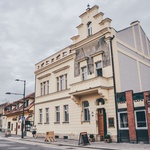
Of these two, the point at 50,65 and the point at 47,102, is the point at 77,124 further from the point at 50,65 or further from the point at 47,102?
the point at 50,65

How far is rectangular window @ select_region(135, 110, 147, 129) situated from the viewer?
16.5 m

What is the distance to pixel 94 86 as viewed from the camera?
19.4 m

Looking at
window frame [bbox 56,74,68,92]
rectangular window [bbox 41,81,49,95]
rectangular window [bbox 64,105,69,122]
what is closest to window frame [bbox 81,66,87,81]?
window frame [bbox 56,74,68,92]

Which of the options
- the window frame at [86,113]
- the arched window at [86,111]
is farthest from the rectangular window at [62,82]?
the window frame at [86,113]

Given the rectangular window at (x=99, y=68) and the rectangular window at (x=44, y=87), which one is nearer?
the rectangular window at (x=99, y=68)

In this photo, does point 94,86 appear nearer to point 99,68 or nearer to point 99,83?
point 99,83

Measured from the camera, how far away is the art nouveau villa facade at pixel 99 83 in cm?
1788

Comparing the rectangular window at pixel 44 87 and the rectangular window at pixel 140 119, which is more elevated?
the rectangular window at pixel 44 87

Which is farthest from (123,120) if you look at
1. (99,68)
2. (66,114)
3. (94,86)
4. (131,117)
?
(66,114)

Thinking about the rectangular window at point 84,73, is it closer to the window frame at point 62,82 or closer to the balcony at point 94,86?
the balcony at point 94,86


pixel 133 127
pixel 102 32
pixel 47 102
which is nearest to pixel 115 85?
pixel 133 127

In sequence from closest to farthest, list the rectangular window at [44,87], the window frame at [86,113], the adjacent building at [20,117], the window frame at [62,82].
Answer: the window frame at [86,113] < the window frame at [62,82] < the rectangular window at [44,87] < the adjacent building at [20,117]

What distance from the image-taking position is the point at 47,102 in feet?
91.9

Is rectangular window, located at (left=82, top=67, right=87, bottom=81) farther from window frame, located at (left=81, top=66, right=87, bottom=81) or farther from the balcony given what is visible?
the balcony
